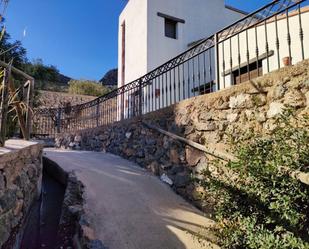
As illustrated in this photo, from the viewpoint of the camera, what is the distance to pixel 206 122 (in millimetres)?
4027

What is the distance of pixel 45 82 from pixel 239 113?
18624 mm

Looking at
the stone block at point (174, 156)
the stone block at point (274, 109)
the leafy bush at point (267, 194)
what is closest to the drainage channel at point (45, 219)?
the stone block at point (174, 156)

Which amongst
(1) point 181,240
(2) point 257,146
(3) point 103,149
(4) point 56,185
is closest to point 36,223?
(4) point 56,185

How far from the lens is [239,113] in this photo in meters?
3.55

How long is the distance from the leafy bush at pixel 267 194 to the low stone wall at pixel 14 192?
1881 millimetres

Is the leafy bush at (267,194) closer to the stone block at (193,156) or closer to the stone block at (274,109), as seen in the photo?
the stone block at (274,109)

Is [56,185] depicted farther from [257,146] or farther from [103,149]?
[257,146]

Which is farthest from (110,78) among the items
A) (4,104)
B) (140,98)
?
(4,104)

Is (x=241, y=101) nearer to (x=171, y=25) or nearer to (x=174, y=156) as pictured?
(x=174, y=156)

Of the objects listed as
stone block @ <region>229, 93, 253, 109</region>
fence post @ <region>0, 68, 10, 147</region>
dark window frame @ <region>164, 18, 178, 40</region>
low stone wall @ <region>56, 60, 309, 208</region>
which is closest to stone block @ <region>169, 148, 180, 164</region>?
low stone wall @ <region>56, 60, 309, 208</region>

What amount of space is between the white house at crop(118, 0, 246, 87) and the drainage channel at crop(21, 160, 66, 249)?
6209mm

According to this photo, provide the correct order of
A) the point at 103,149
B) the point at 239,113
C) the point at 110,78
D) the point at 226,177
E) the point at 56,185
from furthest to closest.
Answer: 1. the point at 110,78
2. the point at 103,149
3. the point at 56,185
4. the point at 239,113
5. the point at 226,177

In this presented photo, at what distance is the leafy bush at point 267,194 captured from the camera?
88.4 inches

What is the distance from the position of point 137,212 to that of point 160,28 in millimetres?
8559
